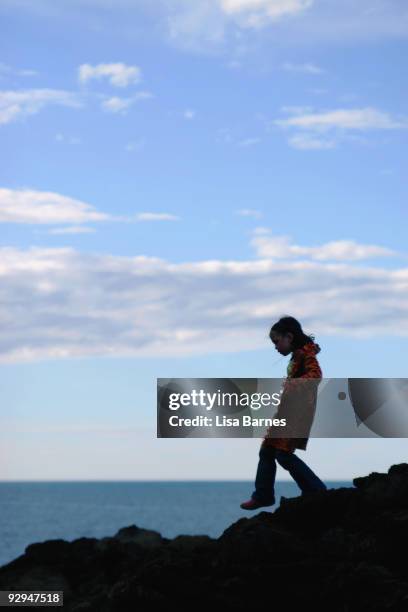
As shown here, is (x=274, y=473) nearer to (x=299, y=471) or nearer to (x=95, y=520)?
(x=299, y=471)

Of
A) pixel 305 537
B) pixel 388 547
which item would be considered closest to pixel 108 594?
pixel 305 537

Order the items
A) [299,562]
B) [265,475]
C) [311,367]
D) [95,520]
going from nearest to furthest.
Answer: [299,562], [311,367], [265,475], [95,520]

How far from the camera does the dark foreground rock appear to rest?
8.37m

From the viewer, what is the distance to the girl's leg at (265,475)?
10.8 m

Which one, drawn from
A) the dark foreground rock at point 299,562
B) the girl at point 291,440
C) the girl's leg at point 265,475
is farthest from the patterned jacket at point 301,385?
the dark foreground rock at point 299,562

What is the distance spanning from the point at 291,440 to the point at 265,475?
1.54 feet

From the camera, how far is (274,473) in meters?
11.0

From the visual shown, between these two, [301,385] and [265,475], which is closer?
[301,385]

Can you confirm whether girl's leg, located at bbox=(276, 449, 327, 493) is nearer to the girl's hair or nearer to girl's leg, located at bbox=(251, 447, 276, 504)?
girl's leg, located at bbox=(251, 447, 276, 504)

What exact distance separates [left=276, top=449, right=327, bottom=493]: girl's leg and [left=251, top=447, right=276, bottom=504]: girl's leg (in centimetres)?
10

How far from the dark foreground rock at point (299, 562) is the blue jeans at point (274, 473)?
0.42 metres

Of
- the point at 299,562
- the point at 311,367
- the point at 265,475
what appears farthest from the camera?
the point at 265,475

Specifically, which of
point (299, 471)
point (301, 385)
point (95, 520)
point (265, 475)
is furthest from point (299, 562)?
point (95, 520)

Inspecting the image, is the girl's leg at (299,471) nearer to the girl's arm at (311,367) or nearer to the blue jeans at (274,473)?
the blue jeans at (274,473)
